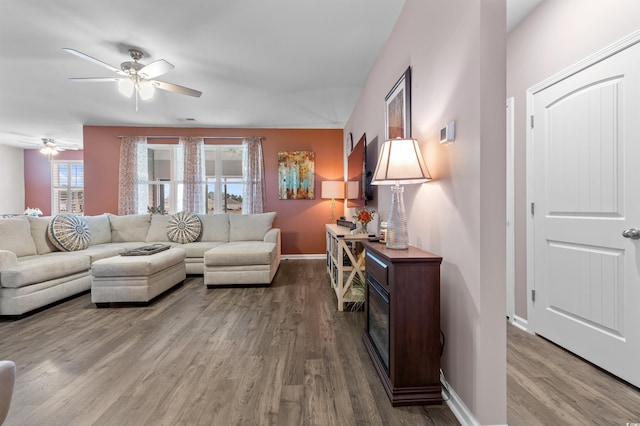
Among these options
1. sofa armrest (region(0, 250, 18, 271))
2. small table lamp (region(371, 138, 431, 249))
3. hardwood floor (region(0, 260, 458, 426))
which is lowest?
hardwood floor (region(0, 260, 458, 426))

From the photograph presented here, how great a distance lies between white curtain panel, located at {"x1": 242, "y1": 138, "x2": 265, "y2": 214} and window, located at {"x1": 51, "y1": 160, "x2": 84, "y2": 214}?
16.7 feet

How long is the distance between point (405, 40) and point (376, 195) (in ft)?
4.89

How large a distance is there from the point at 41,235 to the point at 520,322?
552cm

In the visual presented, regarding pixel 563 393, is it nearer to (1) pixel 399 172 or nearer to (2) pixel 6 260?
(1) pixel 399 172

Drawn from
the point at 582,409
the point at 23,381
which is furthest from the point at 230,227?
the point at 582,409

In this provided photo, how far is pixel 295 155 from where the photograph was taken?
559 centimetres

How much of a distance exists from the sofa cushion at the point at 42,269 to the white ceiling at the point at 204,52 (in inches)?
86.2

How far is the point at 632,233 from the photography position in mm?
1610

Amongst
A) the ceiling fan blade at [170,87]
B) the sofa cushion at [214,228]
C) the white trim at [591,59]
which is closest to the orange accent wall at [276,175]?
the sofa cushion at [214,228]

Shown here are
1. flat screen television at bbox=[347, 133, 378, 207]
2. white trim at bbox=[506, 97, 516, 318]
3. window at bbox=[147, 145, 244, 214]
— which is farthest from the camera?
window at bbox=[147, 145, 244, 214]

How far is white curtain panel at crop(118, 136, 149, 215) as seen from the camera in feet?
17.7

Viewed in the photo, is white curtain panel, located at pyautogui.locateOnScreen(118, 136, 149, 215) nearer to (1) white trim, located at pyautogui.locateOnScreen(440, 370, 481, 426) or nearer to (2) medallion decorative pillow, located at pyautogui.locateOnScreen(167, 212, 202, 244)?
(2) medallion decorative pillow, located at pyautogui.locateOnScreen(167, 212, 202, 244)

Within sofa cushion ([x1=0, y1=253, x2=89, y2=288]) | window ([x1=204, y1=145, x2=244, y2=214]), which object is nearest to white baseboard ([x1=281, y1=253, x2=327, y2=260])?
window ([x1=204, y1=145, x2=244, y2=214])

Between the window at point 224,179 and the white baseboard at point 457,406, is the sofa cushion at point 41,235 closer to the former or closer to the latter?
the window at point 224,179
